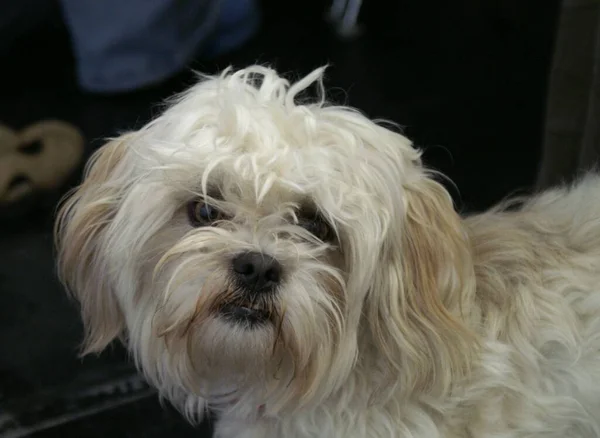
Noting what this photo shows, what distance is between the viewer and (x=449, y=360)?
1063 mm

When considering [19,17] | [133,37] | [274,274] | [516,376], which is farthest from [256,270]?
[19,17]

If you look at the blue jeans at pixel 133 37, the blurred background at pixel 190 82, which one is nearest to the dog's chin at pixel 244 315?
the blurred background at pixel 190 82

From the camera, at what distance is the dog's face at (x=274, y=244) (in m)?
0.97

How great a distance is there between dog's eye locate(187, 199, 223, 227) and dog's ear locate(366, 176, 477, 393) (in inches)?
8.3

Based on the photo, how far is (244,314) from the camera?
0.97 m

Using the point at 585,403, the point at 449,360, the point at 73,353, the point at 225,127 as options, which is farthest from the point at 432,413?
the point at 73,353

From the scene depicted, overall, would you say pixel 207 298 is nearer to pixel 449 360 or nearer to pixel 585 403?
pixel 449 360

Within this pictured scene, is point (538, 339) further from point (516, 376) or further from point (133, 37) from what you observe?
point (133, 37)

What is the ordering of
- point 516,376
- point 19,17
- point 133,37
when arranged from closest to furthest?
point 516,376 < point 133,37 < point 19,17

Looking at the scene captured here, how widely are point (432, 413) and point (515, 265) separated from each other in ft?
0.75

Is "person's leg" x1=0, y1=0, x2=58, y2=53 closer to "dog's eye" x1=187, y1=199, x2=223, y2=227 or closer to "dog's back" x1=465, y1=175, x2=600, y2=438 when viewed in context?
"dog's eye" x1=187, y1=199, x2=223, y2=227

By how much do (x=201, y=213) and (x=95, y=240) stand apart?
0.58 feet

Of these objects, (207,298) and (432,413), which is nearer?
(207,298)

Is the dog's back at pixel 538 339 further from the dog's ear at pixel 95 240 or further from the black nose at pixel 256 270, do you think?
the dog's ear at pixel 95 240
